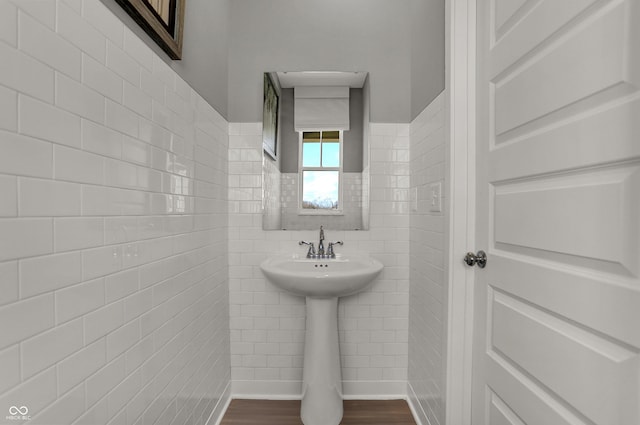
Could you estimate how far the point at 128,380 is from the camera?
40.0 inches

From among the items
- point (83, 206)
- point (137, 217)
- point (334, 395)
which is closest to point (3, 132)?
point (83, 206)

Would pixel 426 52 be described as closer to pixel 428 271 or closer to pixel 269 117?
pixel 269 117

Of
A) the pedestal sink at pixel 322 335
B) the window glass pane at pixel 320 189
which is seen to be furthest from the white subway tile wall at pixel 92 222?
the window glass pane at pixel 320 189

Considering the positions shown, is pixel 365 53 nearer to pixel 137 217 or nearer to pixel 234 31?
pixel 234 31

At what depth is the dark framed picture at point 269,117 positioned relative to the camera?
2.04m

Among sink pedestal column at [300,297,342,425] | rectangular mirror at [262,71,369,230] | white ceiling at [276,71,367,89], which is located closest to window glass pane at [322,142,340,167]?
rectangular mirror at [262,71,369,230]

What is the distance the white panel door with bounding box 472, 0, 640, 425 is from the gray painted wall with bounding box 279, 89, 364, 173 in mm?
890

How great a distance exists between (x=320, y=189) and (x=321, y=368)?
39.2 inches

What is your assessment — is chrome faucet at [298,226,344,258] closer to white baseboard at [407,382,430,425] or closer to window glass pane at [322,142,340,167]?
window glass pane at [322,142,340,167]

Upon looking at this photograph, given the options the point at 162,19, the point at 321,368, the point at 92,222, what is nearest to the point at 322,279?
the point at 321,368

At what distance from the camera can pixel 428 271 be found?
5.55 ft

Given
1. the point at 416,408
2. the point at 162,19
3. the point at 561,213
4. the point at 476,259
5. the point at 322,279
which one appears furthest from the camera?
the point at 416,408

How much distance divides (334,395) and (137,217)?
1.32 metres

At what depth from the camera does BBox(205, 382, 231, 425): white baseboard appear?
1747mm
